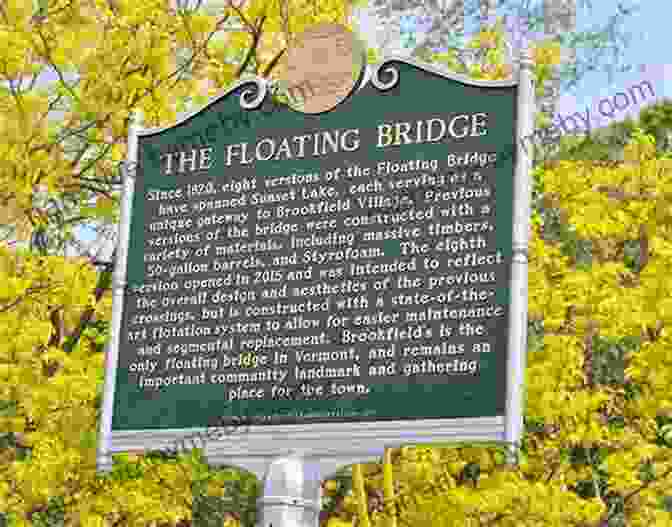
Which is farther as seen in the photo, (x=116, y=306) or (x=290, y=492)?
(x=116, y=306)

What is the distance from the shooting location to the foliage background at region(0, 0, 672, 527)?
11500mm

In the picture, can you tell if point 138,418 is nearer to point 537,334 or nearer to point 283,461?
point 283,461

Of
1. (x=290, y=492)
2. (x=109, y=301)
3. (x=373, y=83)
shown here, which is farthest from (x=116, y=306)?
(x=109, y=301)

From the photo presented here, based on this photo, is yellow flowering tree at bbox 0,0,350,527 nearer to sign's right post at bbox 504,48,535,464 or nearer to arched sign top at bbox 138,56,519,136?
arched sign top at bbox 138,56,519,136

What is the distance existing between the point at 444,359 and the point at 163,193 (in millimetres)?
2864

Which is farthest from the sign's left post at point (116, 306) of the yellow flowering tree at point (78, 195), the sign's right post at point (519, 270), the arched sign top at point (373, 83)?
the sign's right post at point (519, 270)

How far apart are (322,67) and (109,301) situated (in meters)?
5.39

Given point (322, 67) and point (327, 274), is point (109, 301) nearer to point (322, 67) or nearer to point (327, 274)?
point (322, 67)

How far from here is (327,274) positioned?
919 centimetres

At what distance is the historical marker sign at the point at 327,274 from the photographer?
8.64 m

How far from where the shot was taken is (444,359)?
859 cm

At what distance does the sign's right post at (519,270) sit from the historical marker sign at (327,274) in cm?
3

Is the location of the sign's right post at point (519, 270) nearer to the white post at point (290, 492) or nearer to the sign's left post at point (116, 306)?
the white post at point (290, 492)

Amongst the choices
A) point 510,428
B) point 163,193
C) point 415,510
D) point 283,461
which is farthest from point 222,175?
point 415,510
